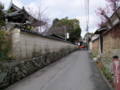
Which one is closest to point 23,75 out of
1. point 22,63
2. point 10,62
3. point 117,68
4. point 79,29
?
point 22,63

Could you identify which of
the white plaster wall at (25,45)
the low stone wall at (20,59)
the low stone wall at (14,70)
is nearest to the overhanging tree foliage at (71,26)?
the white plaster wall at (25,45)

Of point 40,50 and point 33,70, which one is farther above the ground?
point 40,50

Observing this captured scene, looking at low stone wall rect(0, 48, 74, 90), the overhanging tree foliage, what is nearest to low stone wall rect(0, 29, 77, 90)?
low stone wall rect(0, 48, 74, 90)

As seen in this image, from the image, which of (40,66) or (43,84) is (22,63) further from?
(40,66)

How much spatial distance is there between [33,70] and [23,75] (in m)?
1.43

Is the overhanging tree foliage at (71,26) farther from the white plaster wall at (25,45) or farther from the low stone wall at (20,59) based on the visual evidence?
the low stone wall at (20,59)

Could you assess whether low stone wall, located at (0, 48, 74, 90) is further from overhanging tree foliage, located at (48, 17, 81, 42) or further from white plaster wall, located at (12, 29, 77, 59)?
overhanging tree foliage, located at (48, 17, 81, 42)

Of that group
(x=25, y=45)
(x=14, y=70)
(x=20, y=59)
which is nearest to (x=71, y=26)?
(x=25, y=45)

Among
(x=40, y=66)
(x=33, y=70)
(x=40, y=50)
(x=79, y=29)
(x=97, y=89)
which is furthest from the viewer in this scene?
(x=79, y=29)

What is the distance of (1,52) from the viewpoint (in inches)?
263

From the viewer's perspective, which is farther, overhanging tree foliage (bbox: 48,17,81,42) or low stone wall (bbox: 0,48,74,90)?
overhanging tree foliage (bbox: 48,17,81,42)

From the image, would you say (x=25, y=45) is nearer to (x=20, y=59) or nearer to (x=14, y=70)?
(x=20, y=59)

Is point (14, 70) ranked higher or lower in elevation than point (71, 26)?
lower

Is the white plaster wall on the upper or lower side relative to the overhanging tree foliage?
lower
